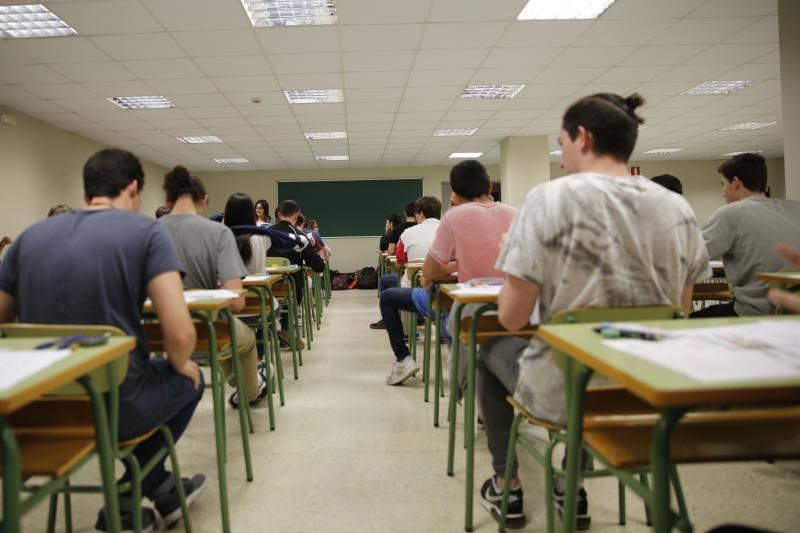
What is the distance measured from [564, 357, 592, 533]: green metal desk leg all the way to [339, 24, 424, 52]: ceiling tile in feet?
12.4

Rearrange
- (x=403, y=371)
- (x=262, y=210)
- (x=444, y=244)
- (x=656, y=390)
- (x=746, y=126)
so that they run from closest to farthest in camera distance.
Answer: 1. (x=656, y=390)
2. (x=444, y=244)
3. (x=403, y=371)
4. (x=262, y=210)
5. (x=746, y=126)

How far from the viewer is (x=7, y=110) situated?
589 centimetres

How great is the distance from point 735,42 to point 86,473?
19.5ft

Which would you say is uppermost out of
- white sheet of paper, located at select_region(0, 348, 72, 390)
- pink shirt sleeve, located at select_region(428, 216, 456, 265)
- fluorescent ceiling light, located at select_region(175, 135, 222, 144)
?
fluorescent ceiling light, located at select_region(175, 135, 222, 144)

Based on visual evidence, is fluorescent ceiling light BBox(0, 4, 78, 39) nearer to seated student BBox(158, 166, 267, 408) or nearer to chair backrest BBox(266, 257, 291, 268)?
chair backrest BBox(266, 257, 291, 268)

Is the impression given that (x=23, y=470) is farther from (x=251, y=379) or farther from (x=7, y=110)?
(x=7, y=110)

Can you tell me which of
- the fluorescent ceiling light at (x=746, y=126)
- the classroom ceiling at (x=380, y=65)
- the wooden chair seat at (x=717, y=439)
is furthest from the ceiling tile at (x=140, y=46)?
the fluorescent ceiling light at (x=746, y=126)

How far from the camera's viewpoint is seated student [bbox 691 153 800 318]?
2256 mm

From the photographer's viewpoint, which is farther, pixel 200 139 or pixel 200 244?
pixel 200 139

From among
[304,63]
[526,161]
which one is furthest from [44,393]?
[526,161]

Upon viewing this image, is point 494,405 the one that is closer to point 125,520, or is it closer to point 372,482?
point 372,482

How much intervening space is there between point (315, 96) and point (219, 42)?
6.34 ft

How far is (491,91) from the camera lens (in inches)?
238

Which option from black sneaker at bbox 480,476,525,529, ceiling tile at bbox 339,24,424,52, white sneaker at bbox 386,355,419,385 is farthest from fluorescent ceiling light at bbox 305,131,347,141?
black sneaker at bbox 480,476,525,529
